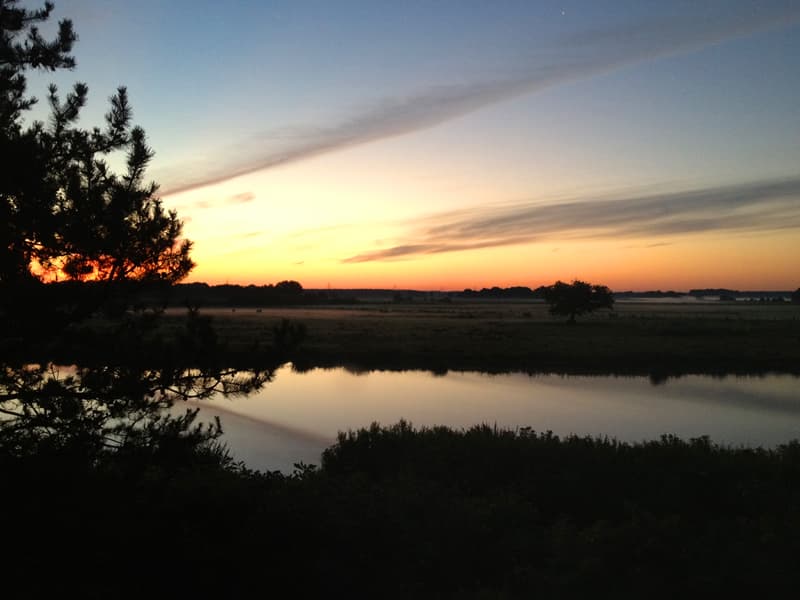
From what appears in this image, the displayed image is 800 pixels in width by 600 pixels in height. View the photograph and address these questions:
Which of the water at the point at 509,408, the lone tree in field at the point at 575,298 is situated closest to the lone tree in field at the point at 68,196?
the water at the point at 509,408

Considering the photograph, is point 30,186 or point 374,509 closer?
point 30,186

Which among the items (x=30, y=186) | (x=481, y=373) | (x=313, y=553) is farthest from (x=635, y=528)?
(x=481, y=373)

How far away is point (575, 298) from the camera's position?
73125mm

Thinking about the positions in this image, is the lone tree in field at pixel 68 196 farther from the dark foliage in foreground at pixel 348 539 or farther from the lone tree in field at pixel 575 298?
the lone tree in field at pixel 575 298

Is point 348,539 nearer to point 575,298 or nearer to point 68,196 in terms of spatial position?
point 68,196

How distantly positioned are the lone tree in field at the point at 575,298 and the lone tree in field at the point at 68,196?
69670 mm

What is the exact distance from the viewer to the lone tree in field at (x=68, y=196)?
19.1 ft

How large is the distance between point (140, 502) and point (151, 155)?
12.0ft

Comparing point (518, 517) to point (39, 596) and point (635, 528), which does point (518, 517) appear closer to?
point (635, 528)

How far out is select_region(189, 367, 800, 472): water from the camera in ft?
64.1

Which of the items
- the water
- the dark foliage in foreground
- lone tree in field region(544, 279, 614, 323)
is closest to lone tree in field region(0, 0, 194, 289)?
the dark foliage in foreground

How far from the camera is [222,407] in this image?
979 inches

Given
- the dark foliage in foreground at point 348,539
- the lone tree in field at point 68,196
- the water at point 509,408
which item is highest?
the lone tree in field at point 68,196

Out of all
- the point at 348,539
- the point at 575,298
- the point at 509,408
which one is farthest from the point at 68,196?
the point at 575,298
